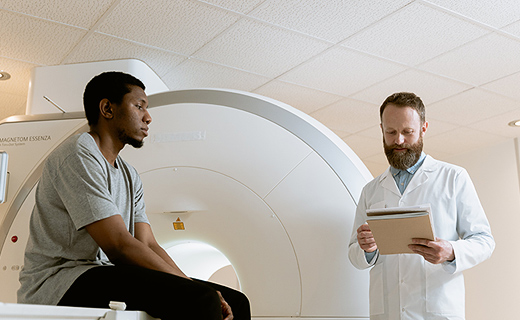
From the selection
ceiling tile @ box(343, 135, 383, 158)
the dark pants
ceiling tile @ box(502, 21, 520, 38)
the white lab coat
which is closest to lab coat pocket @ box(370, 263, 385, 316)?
the white lab coat

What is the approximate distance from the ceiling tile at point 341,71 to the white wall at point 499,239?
5.82 feet

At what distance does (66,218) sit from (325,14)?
5.35 ft

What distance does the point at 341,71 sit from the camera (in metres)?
3.07

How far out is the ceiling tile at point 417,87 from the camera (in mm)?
3162

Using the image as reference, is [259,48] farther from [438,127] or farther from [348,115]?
[438,127]

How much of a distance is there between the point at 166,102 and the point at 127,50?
69cm

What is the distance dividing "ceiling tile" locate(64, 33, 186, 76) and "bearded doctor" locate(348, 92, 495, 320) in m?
1.38

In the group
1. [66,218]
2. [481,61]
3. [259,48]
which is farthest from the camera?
[481,61]

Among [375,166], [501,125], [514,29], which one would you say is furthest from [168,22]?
[375,166]

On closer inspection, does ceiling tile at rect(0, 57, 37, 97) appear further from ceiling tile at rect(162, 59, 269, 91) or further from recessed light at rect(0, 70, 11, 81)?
ceiling tile at rect(162, 59, 269, 91)

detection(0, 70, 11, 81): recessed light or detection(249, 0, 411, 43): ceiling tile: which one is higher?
detection(249, 0, 411, 43): ceiling tile

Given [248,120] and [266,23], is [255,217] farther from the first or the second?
[266,23]

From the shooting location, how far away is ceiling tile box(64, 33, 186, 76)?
8.89 feet

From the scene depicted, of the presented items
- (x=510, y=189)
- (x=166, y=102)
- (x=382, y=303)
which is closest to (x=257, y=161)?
(x=166, y=102)
